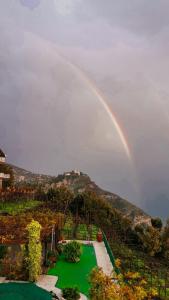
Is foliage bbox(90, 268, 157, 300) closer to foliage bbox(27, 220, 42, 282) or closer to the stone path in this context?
foliage bbox(27, 220, 42, 282)

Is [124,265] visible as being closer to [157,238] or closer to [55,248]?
[55,248]

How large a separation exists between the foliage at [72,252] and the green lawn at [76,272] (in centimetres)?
34

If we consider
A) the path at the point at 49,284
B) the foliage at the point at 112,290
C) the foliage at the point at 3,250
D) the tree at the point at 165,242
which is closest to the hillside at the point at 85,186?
the tree at the point at 165,242

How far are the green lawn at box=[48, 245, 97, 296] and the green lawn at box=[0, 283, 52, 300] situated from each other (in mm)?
2844

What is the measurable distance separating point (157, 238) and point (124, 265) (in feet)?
55.7

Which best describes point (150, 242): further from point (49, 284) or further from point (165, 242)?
point (49, 284)

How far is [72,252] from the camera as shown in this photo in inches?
954

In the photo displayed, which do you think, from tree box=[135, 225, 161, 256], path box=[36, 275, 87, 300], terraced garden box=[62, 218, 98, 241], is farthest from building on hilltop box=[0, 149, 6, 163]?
path box=[36, 275, 87, 300]

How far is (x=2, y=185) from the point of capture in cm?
5906

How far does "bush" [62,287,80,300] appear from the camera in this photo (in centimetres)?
1625

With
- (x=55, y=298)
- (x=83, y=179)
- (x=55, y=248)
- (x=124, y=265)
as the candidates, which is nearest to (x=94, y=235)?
(x=124, y=265)

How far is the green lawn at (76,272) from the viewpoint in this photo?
18.9 meters

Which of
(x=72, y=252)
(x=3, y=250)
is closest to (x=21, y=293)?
(x=3, y=250)

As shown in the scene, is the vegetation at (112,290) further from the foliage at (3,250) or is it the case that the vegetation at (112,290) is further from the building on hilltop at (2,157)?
the building on hilltop at (2,157)
